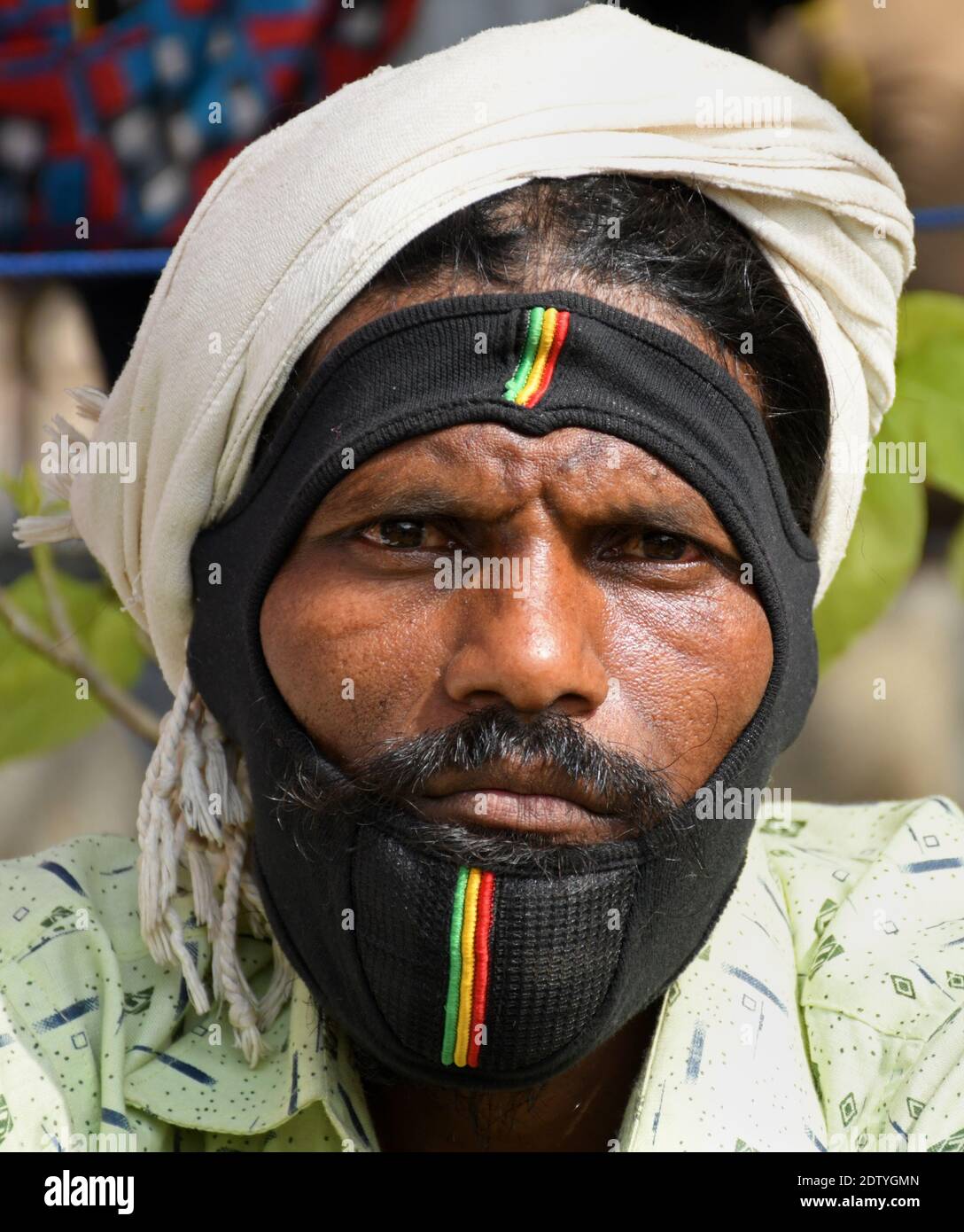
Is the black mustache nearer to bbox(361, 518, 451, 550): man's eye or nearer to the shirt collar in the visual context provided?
bbox(361, 518, 451, 550): man's eye

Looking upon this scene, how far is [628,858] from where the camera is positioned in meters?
1.89

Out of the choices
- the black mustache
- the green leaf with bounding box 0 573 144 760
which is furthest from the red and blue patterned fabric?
the black mustache

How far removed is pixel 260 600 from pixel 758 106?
0.98 meters

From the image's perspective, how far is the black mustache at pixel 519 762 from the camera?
1.82 metres

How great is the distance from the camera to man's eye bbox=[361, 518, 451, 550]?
198 centimetres

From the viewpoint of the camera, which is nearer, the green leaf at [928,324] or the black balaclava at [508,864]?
the black balaclava at [508,864]

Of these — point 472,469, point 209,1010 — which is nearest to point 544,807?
point 472,469

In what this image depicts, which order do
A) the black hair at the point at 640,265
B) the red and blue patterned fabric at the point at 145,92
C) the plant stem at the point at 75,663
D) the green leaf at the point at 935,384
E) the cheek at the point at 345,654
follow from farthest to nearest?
the red and blue patterned fabric at the point at 145,92 → the plant stem at the point at 75,663 → the green leaf at the point at 935,384 → the black hair at the point at 640,265 → the cheek at the point at 345,654

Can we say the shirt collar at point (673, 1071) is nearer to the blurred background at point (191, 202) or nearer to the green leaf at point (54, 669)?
the blurred background at point (191, 202)

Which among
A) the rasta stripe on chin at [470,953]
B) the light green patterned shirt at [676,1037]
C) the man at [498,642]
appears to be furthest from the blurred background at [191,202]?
the rasta stripe on chin at [470,953]

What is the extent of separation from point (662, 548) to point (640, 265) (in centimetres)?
39

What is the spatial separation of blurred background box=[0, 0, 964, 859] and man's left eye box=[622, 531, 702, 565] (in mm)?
1111

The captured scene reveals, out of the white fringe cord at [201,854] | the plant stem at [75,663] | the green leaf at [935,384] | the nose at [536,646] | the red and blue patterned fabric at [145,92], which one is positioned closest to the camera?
the nose at [536,646]

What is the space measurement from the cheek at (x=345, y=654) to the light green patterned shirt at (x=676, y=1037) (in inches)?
19.1
